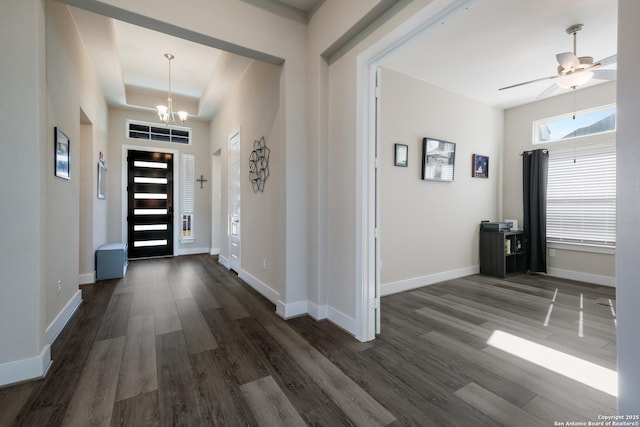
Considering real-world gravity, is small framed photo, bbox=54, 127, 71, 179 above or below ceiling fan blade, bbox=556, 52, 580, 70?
below

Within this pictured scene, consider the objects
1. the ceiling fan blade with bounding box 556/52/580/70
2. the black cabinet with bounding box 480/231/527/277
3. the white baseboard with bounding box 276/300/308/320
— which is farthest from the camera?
the black cabinet with bounding box 480/231/527/277

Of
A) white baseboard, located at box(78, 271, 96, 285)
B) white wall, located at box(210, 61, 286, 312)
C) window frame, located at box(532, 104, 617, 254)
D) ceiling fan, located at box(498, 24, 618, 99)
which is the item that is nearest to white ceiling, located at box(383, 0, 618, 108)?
ceiling fan, located at box(498, 24, 618, 99)

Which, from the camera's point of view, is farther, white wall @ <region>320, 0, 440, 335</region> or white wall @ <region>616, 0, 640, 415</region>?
white wall @ <region>320, 0, 440, 335</region>

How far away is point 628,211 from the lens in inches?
41.5

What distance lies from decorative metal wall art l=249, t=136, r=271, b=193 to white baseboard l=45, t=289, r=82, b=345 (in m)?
2.29

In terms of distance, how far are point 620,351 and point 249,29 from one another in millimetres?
3217

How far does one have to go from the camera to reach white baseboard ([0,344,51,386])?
175cm

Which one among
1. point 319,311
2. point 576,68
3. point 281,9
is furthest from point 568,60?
point 319,311

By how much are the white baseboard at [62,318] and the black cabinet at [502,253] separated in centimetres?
547

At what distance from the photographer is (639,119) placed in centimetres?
101

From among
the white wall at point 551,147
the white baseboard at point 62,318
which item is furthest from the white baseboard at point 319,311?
the white wall at point 551,147

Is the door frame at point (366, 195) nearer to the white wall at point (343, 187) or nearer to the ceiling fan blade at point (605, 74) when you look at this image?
the white wall at point (343, 187)

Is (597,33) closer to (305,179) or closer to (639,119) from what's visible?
(639,119)

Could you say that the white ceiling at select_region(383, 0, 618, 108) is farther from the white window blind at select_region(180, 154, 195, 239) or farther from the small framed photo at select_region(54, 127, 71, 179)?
the white window blind at select_region(180, 154, 195, 239)
